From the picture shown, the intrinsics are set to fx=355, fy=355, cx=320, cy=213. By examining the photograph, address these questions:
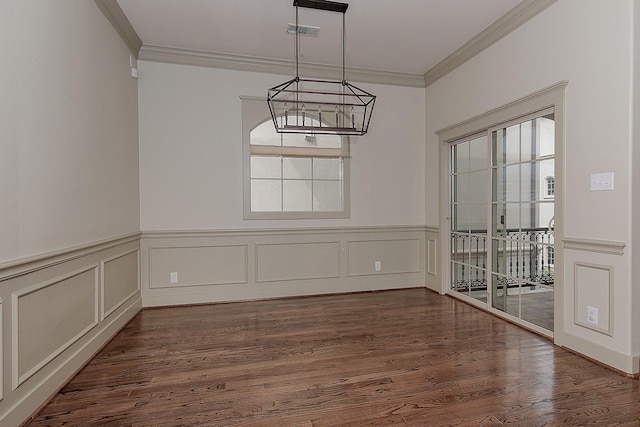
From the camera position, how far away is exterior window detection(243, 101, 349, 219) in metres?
4.45

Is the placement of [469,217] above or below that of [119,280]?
above

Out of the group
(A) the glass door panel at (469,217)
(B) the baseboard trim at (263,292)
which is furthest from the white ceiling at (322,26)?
(B) the baseboard trim at (263,292)

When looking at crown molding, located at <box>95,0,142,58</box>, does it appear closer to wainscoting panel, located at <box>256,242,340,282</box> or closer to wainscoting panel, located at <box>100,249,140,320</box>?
wainscoting panel, located at <box>100,249,140,320</box>

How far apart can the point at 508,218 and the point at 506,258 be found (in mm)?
412

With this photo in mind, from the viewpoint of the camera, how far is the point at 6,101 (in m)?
1.83

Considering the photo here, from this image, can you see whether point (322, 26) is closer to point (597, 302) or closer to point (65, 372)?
point (597, 302)

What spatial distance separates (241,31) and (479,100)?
264 centimetres

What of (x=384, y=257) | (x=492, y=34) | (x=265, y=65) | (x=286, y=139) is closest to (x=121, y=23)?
(x=265, y=65)

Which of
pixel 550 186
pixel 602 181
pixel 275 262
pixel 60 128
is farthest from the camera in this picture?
pixel 275 262

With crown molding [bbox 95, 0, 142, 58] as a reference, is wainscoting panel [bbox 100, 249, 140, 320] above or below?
below

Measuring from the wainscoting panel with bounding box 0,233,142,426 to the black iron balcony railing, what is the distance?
12.4ft

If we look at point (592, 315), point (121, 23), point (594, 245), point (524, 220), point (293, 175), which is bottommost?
point (592, 315)

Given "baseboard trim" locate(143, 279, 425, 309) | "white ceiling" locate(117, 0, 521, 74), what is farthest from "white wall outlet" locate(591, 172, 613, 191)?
"baseboard trim" locate(143, 279, 425, 309)

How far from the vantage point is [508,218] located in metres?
3.63
